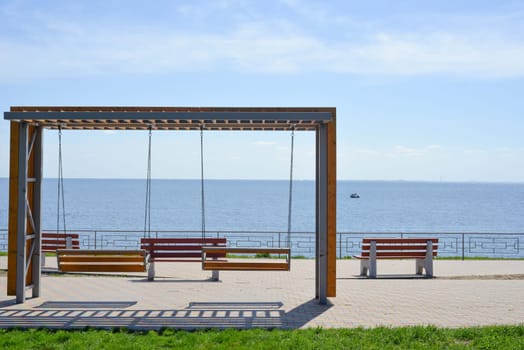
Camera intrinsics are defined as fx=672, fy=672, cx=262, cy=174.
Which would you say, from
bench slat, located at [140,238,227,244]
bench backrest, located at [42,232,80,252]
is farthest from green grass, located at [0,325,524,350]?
bench backrest, located at [42,232,80,252]

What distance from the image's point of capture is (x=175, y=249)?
1264 cm

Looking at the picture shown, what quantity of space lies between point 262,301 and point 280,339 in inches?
110

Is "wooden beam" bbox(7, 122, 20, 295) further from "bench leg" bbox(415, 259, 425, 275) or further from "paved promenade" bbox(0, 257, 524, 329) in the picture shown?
"bench leg" bbox(415, 259, 425, 275)

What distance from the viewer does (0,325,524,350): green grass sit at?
7.43 m

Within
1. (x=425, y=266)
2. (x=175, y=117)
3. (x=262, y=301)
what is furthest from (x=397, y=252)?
(x=175, y=117)

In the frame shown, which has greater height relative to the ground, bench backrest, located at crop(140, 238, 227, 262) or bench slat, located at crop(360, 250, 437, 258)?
bench backrest, located at crop(140, 238, 227, 262)

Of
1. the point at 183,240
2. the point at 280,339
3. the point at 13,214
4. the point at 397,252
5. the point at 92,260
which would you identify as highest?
the point at 13,214

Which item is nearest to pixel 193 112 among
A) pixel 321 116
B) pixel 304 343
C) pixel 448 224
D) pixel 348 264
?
pixel 321 116

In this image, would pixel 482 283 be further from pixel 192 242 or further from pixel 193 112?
pixel 193 112

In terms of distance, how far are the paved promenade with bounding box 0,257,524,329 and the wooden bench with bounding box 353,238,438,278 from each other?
351 mm

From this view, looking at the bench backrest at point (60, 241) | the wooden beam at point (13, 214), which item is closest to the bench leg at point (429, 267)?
the bench backrest at point (60, 241)

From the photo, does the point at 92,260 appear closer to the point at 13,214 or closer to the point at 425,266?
the point at 13,214

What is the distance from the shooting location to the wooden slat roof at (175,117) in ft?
33.1

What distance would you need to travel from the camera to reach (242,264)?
1083 cm
